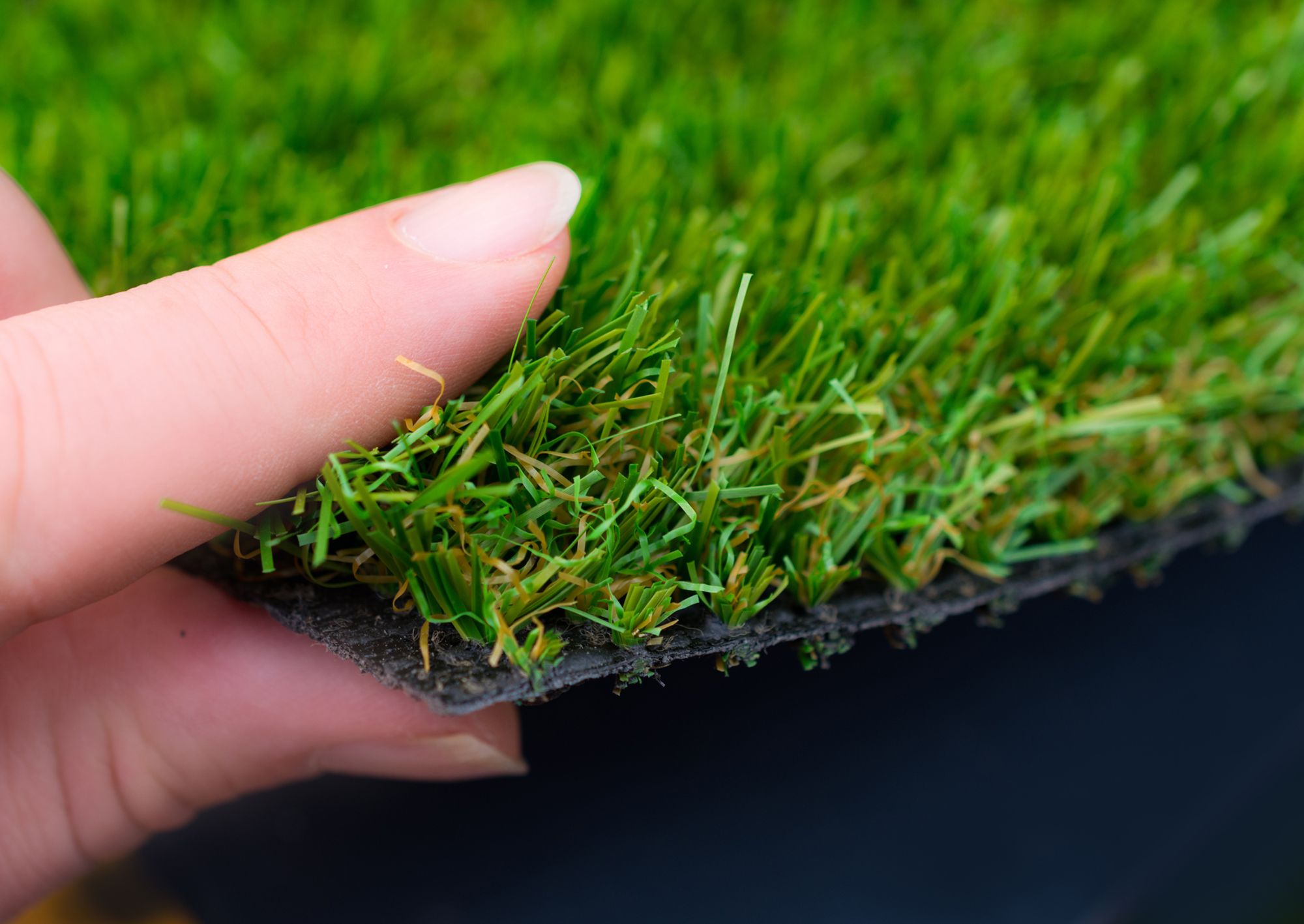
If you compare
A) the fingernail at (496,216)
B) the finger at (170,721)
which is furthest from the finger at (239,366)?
the finger at (170,721)

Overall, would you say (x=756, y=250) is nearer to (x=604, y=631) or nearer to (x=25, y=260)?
(x=604, y=631)

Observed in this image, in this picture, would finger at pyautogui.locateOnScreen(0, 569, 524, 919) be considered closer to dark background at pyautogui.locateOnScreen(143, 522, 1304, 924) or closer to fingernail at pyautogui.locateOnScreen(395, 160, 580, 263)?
dark background at pyautogui.locateOnScreen(143, 522, 1304, 924)

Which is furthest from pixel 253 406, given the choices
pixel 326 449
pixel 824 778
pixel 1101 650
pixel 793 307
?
pixel 1101 650

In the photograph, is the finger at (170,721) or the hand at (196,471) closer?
the hand at (196,471)

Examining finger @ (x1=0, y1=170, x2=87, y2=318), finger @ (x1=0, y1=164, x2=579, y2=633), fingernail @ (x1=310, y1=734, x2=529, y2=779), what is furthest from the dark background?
finger @ (x1=0, y1=170, x2=87, y2=318)

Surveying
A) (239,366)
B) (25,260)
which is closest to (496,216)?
(239,366)

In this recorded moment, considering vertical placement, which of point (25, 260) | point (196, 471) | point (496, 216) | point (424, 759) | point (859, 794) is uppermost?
point (25, 260)

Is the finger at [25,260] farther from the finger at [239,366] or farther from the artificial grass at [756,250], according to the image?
the finger at [239,366]

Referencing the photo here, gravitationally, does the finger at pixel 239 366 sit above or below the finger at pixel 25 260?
below

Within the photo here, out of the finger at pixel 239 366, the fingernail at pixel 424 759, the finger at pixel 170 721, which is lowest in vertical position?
the fingernail at pixel 424 759
